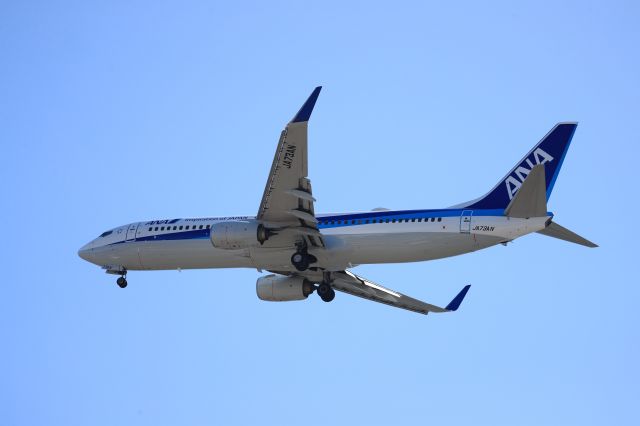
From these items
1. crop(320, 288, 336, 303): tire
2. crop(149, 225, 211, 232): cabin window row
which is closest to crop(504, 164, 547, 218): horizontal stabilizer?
crop(320, 288, 336, 303): tire

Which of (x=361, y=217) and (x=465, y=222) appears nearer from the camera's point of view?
(x=465, y=222)

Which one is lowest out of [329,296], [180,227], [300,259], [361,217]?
[329,296]

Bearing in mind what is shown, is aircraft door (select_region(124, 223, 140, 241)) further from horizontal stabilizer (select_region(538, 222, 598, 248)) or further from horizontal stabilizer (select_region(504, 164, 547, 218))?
horizontal stabilizer (select_region(538, 222, 598, 248))

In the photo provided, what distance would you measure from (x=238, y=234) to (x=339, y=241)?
3928 mm

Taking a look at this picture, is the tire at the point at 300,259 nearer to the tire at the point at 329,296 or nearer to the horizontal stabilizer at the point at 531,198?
the tire at the point at 329,296

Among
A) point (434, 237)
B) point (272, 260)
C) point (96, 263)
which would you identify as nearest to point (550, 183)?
point (434, 237)

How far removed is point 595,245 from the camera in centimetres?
3766

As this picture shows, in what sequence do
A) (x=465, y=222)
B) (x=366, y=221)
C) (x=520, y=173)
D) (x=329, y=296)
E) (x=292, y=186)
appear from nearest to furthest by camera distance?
(x=292, y=186), (x=465, y=222), (x=520, y=173), (x=366, y=221), (x=329, y=296)

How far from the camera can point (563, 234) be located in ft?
126

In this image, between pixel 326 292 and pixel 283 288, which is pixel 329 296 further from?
pixel 283 288

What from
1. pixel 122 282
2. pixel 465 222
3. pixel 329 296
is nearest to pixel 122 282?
pixel 122 282

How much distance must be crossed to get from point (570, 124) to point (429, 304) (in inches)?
449

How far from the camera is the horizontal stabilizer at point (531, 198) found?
1412 inches

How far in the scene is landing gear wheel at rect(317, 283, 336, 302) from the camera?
1764 inches
